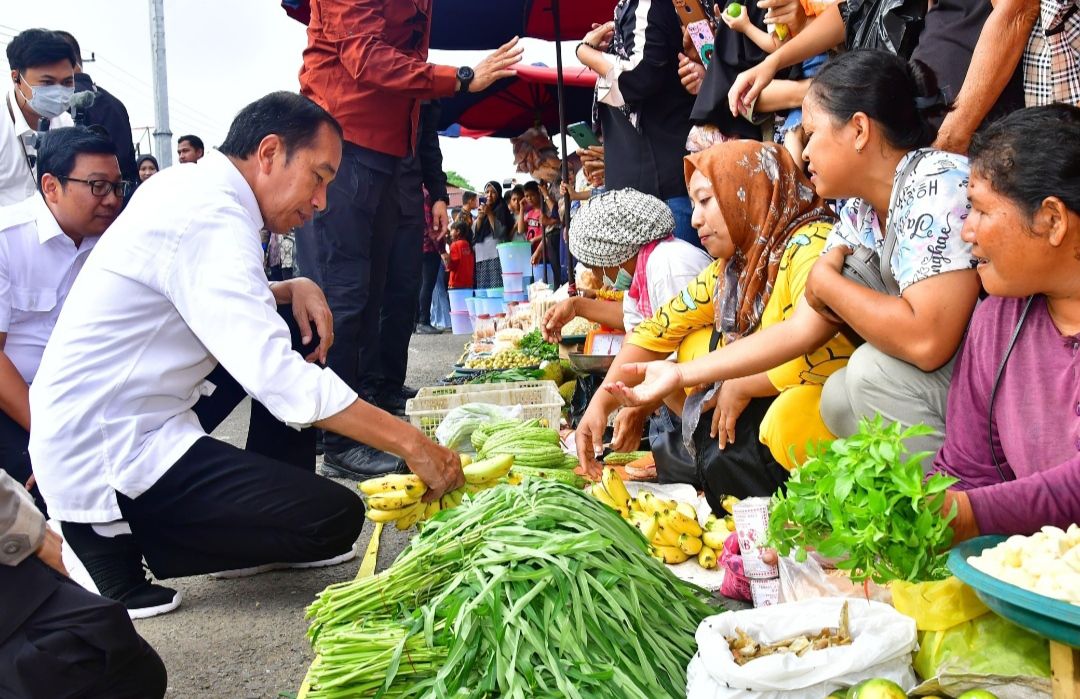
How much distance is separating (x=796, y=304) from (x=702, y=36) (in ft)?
6.40

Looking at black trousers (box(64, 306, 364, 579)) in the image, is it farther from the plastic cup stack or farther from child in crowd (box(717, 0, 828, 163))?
child in crowd (box(717, 0, 828, 163))

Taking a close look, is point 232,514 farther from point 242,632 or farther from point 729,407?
point 729,407

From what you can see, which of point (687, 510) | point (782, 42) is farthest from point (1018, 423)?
point (782, 42)

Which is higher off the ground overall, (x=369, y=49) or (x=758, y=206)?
(x=369, y=49)

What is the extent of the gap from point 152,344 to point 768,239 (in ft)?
7.24

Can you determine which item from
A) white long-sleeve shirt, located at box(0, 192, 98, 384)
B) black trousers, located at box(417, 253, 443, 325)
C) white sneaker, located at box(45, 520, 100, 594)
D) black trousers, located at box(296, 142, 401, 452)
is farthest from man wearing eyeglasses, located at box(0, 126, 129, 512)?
black trousers, located at box(417, 253, 443, 325)

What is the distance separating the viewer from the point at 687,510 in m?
3.44

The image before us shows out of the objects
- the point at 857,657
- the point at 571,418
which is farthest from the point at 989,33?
the point at 571,418

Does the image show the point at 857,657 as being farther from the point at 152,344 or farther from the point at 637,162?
the point at 637,162

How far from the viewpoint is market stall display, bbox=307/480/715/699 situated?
187cm

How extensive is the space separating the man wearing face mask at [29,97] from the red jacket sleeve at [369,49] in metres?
1.57

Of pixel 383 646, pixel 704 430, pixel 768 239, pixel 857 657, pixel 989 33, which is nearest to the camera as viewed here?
pixel 857 657

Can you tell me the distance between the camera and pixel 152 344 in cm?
301

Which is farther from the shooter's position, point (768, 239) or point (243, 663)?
point (768, 239)
